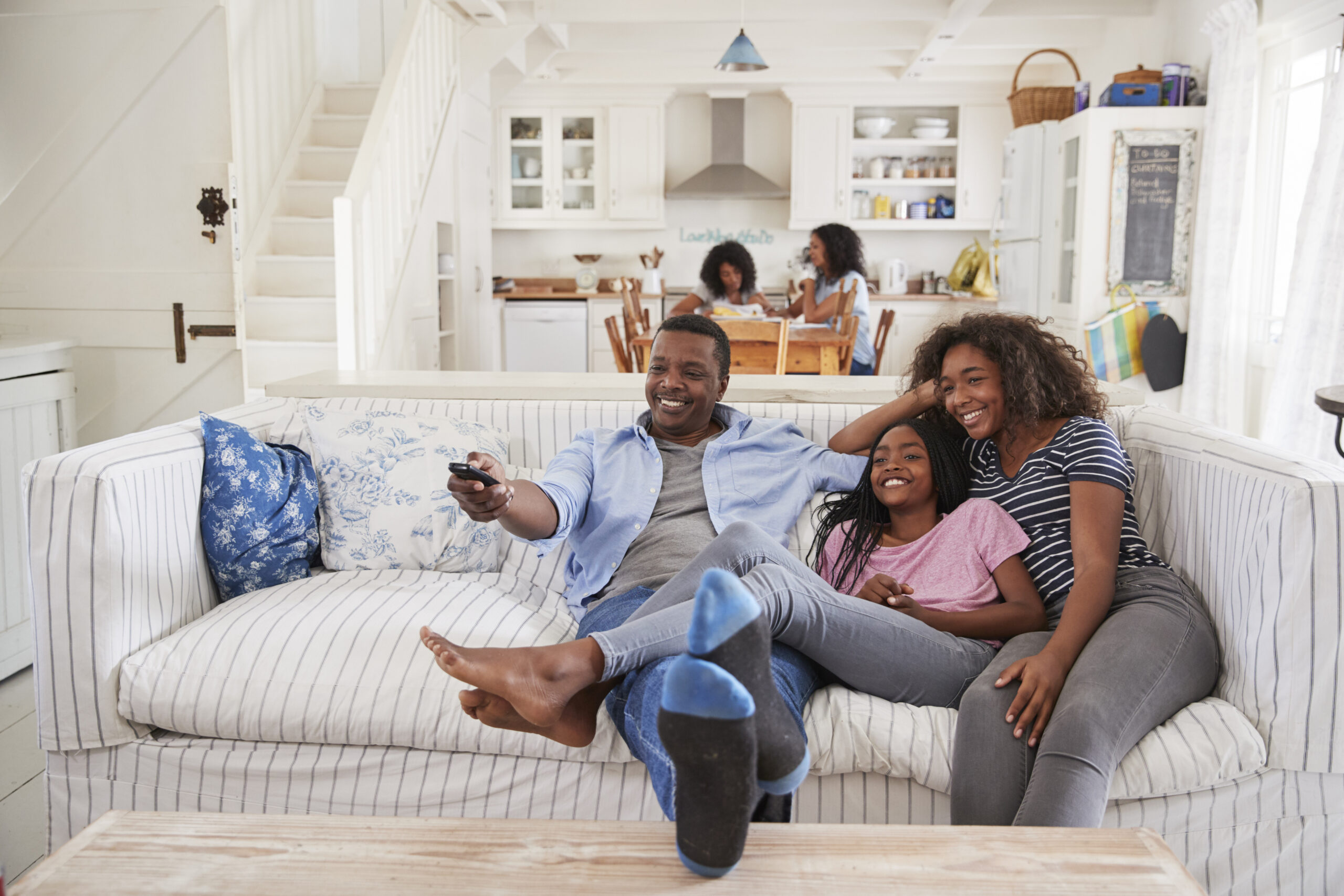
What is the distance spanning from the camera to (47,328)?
362 cm

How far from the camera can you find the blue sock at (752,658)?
101cm

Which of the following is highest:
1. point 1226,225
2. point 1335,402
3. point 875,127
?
point 875,127

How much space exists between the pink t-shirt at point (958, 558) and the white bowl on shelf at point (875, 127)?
6132 mm

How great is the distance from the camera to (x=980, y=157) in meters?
7.32

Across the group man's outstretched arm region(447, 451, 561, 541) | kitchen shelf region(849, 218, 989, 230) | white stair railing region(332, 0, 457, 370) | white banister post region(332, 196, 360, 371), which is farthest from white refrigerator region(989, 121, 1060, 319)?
man's outstretched arm region(447, 451, 561, 541)

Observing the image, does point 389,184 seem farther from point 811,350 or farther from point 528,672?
point 528,672

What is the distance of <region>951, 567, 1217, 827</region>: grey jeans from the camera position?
51.9 inches

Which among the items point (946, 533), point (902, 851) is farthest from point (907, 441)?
point (902, 851)

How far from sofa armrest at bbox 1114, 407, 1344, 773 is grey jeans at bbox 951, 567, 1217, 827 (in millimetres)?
71

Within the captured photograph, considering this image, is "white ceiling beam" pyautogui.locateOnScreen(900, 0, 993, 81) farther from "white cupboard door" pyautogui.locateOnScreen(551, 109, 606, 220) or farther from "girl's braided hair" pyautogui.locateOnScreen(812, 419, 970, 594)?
"girl's braided hair" pyautogui.locateOnScreen(812, 419, 970, 594)

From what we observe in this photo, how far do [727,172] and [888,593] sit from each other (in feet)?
20.6

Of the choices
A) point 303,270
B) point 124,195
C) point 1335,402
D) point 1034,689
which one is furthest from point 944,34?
point 1034,689

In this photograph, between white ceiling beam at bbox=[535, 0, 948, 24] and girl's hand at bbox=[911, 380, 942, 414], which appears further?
white ceiling beam at bbox=[535, 0, 948, 24]

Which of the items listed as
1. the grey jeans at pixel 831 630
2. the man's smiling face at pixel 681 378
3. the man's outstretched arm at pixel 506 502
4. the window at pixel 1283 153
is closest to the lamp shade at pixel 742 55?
the window at pixel 1283 153
